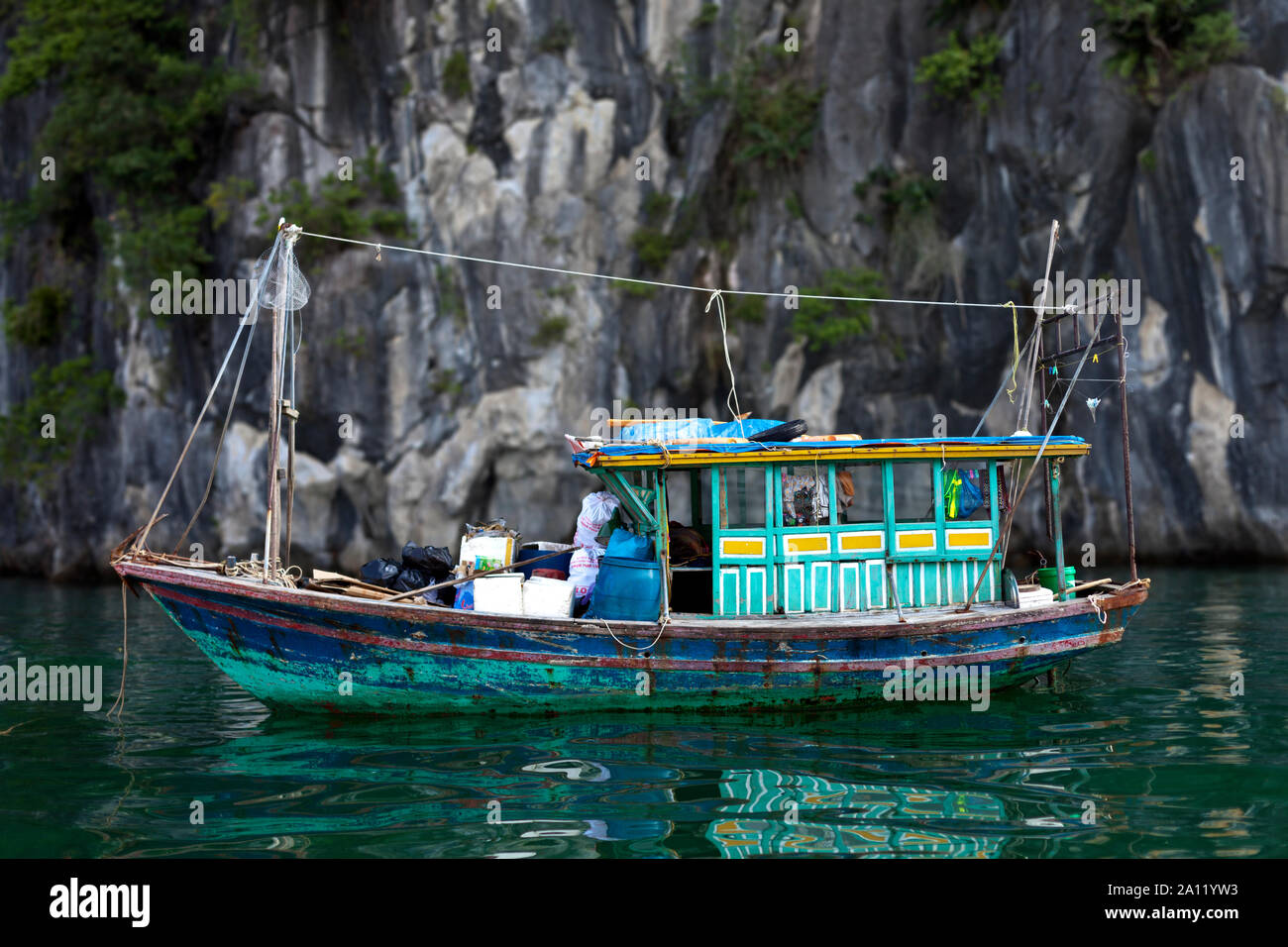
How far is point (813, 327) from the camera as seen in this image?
24.0 m

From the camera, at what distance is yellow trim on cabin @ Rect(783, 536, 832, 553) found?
963cm

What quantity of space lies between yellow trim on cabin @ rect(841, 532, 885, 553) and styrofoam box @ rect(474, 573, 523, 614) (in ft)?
9.83

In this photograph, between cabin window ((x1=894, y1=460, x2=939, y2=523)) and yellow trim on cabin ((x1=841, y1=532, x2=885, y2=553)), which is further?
cabin window ((x1=894, y1=460, x2=939, y2=523))

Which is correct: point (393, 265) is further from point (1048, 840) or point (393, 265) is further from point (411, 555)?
point (1048, 840)

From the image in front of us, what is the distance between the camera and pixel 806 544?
9.67m

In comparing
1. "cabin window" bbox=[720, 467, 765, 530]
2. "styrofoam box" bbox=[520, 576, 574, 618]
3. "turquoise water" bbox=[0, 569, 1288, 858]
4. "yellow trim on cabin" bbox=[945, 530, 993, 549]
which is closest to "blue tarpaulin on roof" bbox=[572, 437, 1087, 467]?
"cabin window" bbox=[720, 467, 765, 530]

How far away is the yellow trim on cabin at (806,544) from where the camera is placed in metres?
9.63

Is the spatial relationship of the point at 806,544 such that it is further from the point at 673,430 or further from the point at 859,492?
the point at 859,492

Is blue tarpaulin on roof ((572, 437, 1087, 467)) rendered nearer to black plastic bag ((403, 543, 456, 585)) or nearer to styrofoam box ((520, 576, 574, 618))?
styrofoam box ((520, 576, 574, 618))

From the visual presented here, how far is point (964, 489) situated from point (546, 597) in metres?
4.09

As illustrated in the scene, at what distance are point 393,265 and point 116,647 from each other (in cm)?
1283

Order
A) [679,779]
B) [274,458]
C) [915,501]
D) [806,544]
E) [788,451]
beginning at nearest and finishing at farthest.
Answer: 1. [679,779]
2. [274,458]
3. [788,451]
4. [806,544]
5. [915,501]

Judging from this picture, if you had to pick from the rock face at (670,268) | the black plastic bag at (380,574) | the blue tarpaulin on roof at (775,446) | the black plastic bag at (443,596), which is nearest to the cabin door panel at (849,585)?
the blue tarpaulin on roof at (775,446)

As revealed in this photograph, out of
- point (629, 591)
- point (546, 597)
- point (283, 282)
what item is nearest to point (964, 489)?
point (629, 591)
